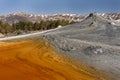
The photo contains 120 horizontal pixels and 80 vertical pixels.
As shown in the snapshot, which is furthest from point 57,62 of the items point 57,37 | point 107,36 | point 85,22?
point 85,22

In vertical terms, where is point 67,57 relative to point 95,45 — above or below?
below

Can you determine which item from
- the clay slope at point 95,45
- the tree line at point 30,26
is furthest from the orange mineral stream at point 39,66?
the tree line at point 30,26

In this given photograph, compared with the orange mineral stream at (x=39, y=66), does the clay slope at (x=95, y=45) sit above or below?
above

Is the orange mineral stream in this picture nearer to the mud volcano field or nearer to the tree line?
the mud volcano field

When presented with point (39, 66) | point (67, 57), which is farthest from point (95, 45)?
point (39, 66)

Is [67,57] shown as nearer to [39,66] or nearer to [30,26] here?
[39,66]

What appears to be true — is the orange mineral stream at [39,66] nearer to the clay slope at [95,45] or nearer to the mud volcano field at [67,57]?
the mud volcano field at [67,57]

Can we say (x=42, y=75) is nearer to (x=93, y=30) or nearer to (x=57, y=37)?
(x=57, y=37)

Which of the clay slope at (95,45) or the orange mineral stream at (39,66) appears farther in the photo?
the clay slope at (95,45)
